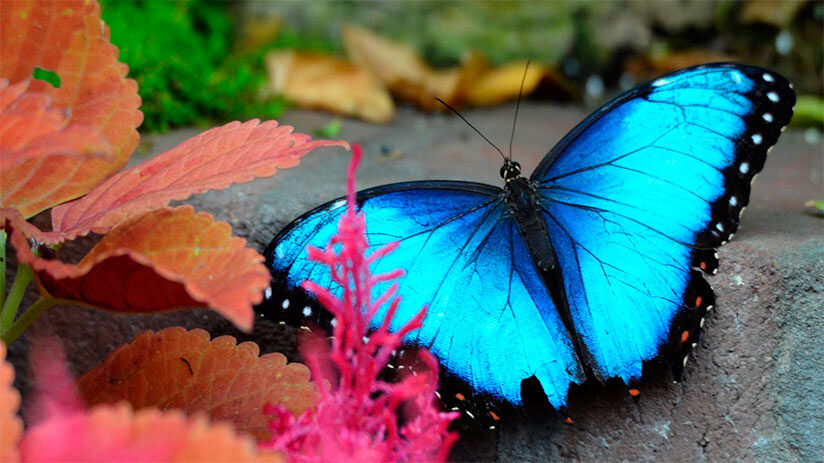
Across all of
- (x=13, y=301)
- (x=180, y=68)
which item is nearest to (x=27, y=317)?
(x=13, y=301)

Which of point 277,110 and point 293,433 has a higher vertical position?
point 277,110

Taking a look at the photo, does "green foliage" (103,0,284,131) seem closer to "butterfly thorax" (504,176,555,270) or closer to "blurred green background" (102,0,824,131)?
"blurred green background" (102,0,824,131)

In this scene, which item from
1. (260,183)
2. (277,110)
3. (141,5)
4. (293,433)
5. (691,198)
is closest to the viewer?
(293,433)

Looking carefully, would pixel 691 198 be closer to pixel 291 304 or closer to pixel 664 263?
pixel 664 263

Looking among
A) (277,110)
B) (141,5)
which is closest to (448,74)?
(277,110)

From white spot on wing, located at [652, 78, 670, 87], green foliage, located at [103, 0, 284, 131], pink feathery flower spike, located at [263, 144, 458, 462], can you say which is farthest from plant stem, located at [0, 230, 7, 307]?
white spot on wing, located at [652, 78, 670, 87]

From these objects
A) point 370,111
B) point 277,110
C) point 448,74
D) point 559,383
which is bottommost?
point 559,383
